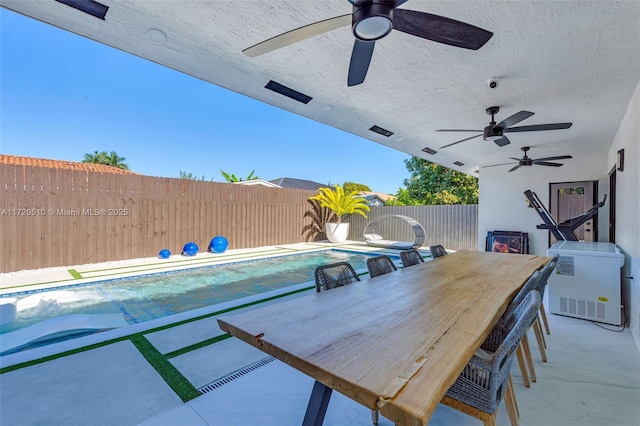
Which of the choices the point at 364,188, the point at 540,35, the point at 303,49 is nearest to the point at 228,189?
the point at 303,49

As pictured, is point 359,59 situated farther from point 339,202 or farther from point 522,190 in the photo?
point 339,202

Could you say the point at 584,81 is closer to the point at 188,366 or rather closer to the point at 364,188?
the point at 188,366

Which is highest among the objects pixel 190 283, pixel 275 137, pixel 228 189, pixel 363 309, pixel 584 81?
pixel 275 137

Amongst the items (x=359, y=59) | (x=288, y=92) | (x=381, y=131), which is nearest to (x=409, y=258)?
(x=359, y=59)

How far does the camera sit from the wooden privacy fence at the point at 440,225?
9.22 meters

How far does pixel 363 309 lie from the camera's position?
1.50 meters

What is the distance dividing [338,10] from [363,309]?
2344 millimetres

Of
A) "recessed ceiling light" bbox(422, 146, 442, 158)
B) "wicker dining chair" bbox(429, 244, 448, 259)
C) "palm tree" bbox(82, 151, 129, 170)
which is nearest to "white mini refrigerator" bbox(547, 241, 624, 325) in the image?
"wicker dining chair" bbox(429, 244, 448, 259)

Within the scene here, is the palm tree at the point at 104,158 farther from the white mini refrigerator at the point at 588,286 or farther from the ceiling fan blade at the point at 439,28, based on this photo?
the white mini refrigerator at the point at 588,286

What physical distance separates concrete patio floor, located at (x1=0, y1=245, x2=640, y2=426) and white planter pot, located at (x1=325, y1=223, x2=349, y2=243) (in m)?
8.19

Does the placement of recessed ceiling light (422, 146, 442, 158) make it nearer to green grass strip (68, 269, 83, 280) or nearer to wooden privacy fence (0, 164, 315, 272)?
wooden privacy fence (0, 164, 315, 272)

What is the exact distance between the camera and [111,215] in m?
6.73

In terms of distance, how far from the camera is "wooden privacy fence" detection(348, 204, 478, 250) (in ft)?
30.2

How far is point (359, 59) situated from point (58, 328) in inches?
167
